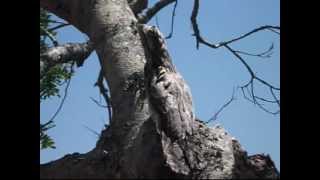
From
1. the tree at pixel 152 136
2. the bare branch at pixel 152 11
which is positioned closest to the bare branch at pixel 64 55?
the tree at pixel 152 136

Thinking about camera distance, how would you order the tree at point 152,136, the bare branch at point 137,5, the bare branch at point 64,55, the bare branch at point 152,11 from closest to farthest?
the tree at point 152,136 → the bare branch at point 64,55 → the bare branch at point 137,5 → the bare branch at point 152,11

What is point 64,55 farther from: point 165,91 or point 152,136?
point 152,136

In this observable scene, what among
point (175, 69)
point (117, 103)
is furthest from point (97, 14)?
point (175, 69)

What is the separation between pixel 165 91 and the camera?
1870mm

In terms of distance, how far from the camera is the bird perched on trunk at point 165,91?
5.88 ft

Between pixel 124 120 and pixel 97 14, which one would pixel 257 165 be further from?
pixel 97 14

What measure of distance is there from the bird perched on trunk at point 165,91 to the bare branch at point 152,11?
151 cm

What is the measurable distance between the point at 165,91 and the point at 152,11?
6.26 ft

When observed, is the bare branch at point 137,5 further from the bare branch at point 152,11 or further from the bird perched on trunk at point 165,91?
the bird perched on trunk at point 165,91

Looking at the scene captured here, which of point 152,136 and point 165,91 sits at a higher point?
point 165,91

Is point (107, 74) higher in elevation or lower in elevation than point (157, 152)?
higher

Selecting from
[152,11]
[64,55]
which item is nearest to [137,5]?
[152,11]
